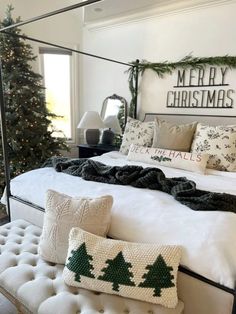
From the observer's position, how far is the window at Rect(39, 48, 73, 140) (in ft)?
13.0

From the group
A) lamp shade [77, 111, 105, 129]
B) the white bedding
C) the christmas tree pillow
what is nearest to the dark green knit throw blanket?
the white bedding

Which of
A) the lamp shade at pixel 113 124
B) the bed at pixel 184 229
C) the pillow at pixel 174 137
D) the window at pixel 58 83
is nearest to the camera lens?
the bed at pixel 184 229

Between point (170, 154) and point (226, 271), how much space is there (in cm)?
151

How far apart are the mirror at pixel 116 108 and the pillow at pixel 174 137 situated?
110cm

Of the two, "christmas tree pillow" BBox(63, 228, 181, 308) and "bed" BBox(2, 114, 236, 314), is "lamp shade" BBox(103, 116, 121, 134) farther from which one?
"christmas tree pillow" BBox(63, 228, 181, 308)

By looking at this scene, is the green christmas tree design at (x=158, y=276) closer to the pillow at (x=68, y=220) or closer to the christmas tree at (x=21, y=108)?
the pillow at (x=68, y=220)

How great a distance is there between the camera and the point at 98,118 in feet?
11.8

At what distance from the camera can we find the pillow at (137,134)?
2926mm

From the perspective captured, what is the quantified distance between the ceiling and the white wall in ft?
0.29

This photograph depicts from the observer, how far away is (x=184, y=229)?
1275mm

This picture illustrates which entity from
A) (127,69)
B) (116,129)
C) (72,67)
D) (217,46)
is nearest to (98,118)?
(116,129)

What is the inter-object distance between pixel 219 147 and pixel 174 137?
46cm

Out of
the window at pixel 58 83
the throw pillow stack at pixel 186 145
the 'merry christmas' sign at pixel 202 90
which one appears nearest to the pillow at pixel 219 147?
the throw pillow stack at pixel 186 145

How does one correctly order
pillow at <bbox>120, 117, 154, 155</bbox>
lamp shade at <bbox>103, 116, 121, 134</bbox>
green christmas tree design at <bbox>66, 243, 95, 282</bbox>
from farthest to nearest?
1. lamp shade at <bbox>103, 116, 121, 134</bbox>
2. pillow at <bbox>120, 117, 154, 155</bbox>
3. green christmas tree design at <bbox>66, 243, 95, 282</bbox>
